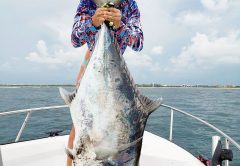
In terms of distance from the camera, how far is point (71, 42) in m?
2.28

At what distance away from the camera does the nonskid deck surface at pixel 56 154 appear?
153 inches

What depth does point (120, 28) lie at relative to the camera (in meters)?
2.17

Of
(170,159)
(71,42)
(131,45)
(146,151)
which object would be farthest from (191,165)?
(71,42)

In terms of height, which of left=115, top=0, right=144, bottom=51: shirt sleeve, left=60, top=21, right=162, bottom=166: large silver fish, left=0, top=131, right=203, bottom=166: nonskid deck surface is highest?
left=115, top=0, right=144, bottom=51: shirt sleeve

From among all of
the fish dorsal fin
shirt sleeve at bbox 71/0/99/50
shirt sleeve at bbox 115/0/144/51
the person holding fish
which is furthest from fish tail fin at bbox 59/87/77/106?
shirt sleeve at bbox 115/0/144/51

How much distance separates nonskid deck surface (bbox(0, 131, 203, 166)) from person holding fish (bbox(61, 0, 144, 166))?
1.59 meters

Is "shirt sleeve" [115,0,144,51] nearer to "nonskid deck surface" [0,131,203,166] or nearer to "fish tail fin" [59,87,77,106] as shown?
"fish tail fin" [59,87,77,106]

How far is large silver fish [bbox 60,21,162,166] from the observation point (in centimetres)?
162

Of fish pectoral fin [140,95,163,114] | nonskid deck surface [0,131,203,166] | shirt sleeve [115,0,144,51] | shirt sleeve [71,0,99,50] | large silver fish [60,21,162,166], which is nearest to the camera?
large silver fish [60,21,162,166]

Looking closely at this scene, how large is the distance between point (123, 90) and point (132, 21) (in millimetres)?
849

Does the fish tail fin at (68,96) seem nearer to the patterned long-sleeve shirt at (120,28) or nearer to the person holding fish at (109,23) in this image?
the person holding fish at (109,23)

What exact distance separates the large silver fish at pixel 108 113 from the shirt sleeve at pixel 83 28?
1.20ft

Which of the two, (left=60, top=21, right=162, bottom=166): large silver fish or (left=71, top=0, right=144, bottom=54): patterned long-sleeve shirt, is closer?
(left=60, top=21, right=162, bottom=166): large silver fish

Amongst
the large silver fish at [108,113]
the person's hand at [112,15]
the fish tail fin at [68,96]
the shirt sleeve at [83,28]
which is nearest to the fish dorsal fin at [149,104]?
the large silver fish at [108,113]
